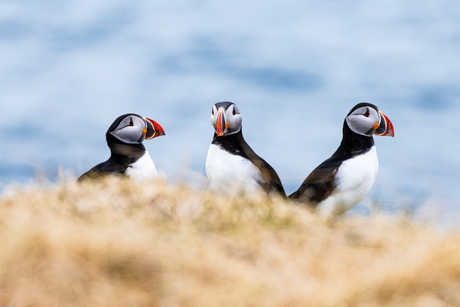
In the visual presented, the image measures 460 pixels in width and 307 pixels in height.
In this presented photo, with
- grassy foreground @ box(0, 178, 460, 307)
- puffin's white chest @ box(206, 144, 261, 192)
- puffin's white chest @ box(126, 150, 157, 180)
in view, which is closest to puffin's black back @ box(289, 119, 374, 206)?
puffin's white chest @ box(206, 144, 261, 192)

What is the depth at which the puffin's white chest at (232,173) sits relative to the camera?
21.0ft

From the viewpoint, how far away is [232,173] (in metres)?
6.43

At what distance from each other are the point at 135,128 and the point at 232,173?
1.20 metres

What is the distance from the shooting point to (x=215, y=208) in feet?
16.2

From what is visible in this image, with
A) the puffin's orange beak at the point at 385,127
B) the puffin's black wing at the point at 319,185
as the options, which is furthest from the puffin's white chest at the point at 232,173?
the puffin's orange beak at the point at 385,127

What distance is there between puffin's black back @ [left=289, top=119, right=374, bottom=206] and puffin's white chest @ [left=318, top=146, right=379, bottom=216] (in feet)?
0.16

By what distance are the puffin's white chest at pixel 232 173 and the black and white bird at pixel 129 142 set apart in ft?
2.22

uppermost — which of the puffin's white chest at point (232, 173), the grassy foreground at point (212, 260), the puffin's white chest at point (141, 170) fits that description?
the puffin's white chest at point (141, 170)

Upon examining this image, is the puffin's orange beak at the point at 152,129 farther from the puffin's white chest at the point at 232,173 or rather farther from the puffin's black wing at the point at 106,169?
the puffin's white chest at the point at 232,173

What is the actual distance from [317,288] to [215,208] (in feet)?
4.04

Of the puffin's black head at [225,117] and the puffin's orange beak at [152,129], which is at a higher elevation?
the puffin's orange beak at [152,129]

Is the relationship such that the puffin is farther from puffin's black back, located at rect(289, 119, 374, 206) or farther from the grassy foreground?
the grassy foreground

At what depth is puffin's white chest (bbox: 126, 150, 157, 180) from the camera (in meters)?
6.70

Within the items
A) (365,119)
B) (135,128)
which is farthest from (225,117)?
(365,119)
